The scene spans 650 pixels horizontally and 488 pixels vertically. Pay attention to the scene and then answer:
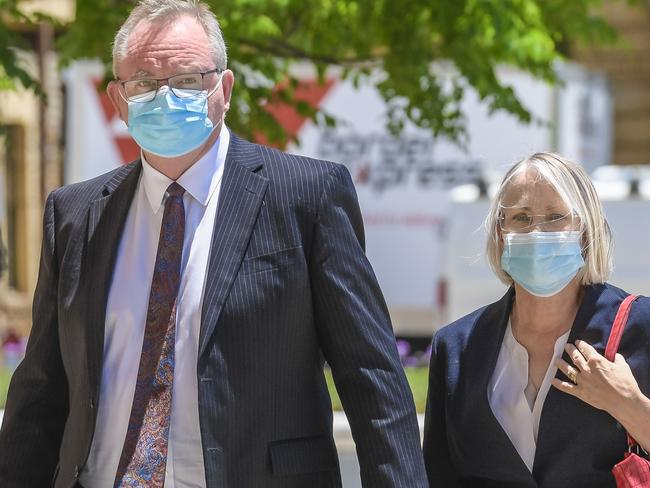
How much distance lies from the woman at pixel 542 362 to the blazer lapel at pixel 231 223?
682 mm

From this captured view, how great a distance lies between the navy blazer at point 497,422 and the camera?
10.4 ft

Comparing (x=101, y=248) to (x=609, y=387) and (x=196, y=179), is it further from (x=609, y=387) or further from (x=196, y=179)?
(x=609, y=387)

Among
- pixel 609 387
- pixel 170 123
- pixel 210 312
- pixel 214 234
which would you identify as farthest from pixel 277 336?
pixel 609 387

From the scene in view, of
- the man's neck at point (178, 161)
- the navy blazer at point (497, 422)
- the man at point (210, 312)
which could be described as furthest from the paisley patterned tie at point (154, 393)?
the navy blazer at point (497, 422)

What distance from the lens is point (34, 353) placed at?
335 centimetres

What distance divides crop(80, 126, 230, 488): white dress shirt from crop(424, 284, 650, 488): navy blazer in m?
0.74

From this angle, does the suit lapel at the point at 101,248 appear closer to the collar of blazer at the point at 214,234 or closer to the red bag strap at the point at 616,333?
the collar of blazer at the point at 214,234

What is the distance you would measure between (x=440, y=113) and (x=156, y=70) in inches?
177

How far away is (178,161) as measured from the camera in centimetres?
321

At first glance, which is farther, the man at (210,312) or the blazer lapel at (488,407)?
the blazer lapel at (488,407)

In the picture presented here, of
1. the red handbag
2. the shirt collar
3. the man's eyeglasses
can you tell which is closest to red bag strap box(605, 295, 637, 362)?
the red handbag

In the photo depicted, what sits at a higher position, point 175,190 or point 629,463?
point 175,190

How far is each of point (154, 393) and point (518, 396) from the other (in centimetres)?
95

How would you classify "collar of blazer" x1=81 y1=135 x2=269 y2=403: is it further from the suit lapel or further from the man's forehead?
the man's forehead
